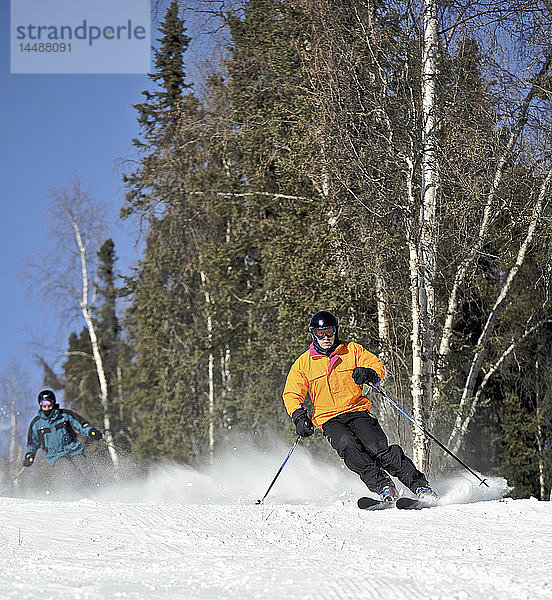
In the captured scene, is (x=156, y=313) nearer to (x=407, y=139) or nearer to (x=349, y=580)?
(x=407, y=139)

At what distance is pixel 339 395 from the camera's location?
8305 millimetres

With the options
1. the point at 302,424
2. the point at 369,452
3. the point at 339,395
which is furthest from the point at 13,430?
the point at 369,452

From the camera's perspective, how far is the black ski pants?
25.7 ft

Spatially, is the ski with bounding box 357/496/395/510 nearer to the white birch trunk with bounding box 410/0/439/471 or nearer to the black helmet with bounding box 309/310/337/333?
the black helmet with bounding box 309/310/337/333

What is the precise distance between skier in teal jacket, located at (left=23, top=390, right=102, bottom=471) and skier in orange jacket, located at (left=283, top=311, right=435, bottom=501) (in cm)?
555

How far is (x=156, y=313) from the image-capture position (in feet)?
79.7

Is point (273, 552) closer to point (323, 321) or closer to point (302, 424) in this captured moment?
point (302, 424)

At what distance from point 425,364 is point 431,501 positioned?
466 cm

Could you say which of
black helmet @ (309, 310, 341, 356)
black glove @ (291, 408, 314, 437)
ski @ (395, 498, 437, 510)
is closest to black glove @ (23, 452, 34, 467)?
black glove @ (291, 408, 314, 437)

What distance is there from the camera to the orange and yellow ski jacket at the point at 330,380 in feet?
27.1

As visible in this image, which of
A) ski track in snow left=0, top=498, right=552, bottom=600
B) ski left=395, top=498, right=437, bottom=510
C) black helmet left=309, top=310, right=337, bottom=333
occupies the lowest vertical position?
ski left=395, top=498, right=437, bottom=510

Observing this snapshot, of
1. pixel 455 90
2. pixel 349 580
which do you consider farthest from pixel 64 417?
pixel 349 580

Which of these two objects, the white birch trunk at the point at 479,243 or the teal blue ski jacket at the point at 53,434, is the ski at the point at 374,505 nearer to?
the white birch trunk at the point at 479,243

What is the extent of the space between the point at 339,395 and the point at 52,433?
20.2 feet
